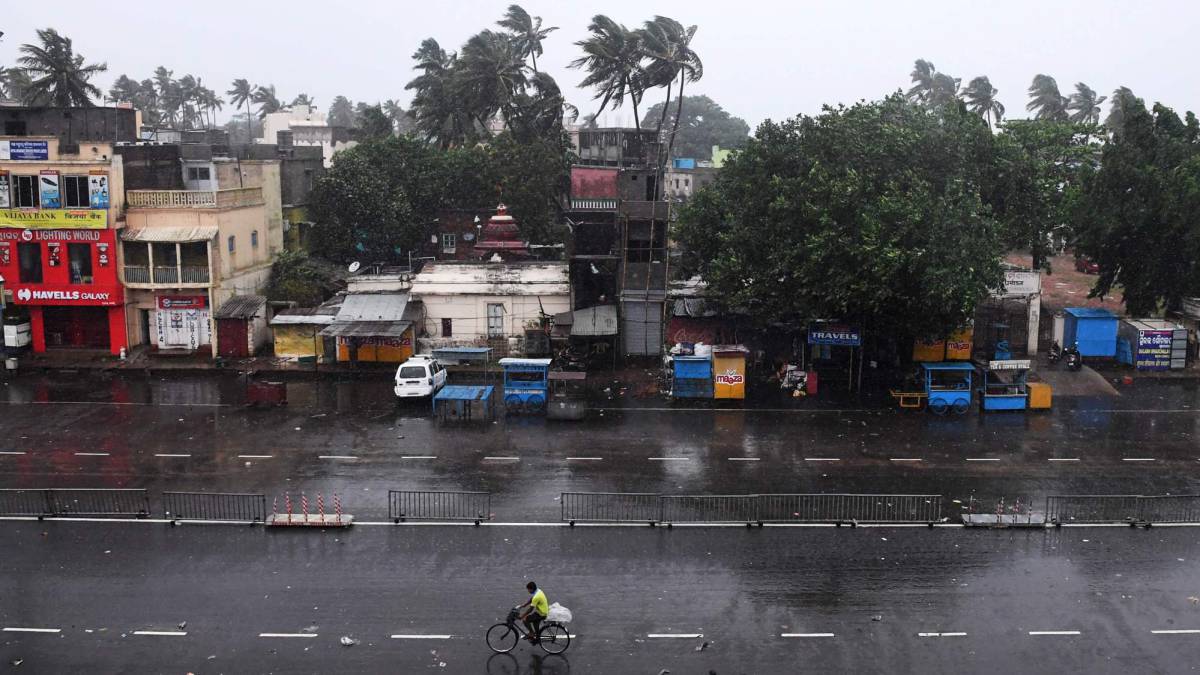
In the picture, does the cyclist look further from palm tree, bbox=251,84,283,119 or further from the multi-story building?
palm tree, bbox=251,84,283,119

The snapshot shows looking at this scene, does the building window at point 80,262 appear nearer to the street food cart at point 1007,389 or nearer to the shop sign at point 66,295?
the shop sign at point 66,295

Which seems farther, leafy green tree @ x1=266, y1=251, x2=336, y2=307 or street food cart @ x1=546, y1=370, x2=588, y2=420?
leafy green tree @ x1=266, y1=251, x2=336, y2=307

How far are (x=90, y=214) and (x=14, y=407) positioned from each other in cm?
951

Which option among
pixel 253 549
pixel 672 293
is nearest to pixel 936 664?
pixel 253 549

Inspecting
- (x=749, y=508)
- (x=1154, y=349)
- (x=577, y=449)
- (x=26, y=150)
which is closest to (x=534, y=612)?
(x=749, y=508)

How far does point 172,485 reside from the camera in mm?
26516

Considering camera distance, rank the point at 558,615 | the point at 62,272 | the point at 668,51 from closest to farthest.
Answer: the point at 558,615, the point at 62,272, the point at 668,51

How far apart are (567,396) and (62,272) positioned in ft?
71.3

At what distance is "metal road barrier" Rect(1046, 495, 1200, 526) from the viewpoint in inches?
932

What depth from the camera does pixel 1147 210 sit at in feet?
136

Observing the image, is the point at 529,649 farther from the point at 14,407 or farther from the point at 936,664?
the point at 14,407

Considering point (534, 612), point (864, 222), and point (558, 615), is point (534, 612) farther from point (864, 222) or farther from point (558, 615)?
point (864, 222)

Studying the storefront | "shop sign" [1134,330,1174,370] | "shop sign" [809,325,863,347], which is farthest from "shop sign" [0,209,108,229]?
"shop sign" [1134,330,1174,370]

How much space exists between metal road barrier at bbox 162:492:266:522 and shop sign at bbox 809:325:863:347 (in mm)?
19888
